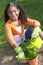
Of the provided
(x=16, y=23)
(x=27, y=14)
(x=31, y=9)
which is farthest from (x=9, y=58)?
(x=31, y=9)

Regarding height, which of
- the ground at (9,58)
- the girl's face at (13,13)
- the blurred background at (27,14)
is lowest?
the ground at (9,58)

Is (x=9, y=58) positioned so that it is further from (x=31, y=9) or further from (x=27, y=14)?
(x=31, y=9)

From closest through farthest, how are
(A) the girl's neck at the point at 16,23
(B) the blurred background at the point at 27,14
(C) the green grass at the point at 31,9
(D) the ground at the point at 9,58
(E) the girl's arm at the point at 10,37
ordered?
(E) the girl's arm at the point at 10,37 < (A) the girl's neck at the point at 16,23 < (D) the ground at the point at 9,58 < (B) the blurred background at the point at 27,14 < (C) the green grass at the point at 31,9

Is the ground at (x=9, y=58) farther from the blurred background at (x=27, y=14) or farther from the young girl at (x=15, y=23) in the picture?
the young girl at (x=15, y=23)

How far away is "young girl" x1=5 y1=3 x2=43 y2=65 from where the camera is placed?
11.5 feet

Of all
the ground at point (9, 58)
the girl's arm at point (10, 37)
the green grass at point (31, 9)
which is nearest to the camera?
the girl's arm at point (10, 37)

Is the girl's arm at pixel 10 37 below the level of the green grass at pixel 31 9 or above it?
above

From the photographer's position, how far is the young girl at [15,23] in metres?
3.52

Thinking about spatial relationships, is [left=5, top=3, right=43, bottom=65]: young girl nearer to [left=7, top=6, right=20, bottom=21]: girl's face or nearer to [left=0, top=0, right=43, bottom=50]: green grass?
[left=7, top=6, right=20, bottom=21]: girl's face

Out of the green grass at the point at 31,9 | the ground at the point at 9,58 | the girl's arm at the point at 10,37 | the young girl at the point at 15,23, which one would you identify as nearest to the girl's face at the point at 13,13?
the young girl at the point at 15,23

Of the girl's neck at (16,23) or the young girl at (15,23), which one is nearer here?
the young girl at (15,23)

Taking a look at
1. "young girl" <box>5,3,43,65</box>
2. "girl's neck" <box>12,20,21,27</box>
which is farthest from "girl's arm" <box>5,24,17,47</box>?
"girl's neck" <box>12,20,21,27</box>

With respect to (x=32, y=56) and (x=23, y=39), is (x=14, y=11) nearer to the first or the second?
(x=23, y=39)

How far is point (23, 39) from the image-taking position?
144 inches
